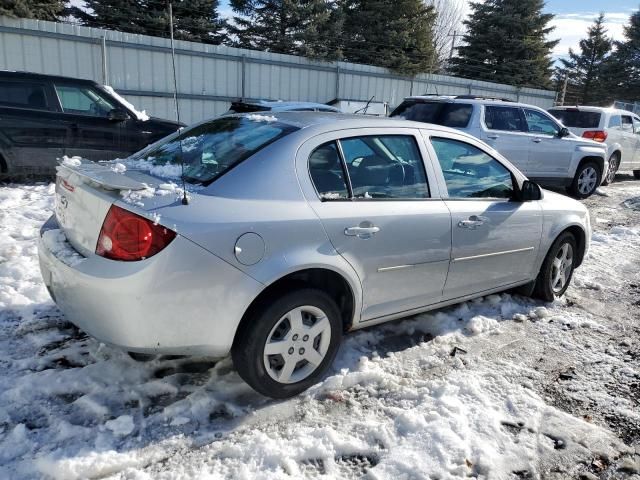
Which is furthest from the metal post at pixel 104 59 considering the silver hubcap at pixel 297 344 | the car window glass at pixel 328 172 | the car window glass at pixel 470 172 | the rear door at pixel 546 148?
the silver hubcap at pixel 297 344

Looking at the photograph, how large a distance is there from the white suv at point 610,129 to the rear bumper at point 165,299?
468 inches

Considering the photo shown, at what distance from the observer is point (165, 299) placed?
8.46 feet

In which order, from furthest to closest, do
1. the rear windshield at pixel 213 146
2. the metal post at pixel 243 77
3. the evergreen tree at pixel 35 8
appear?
the metal post at pixel 243 77 → the evergreen tree at pixel 35 8 → the rear windshield at pixel 213 146

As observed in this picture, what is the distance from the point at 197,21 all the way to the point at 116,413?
61.7ft

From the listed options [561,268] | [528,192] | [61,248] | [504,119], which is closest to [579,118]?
[504,119]

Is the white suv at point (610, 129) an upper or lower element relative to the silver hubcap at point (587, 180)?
upper

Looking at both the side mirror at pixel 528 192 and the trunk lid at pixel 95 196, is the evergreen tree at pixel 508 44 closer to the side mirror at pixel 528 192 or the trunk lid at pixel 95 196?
the side mirror at pixel 528 192

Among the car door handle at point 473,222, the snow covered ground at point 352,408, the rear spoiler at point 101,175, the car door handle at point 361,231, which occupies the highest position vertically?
the rear spoiler at point 101,175

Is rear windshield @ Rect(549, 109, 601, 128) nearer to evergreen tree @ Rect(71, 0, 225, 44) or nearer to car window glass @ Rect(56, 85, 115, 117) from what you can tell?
car window glass @ Rect(56, 85, 115, 117)

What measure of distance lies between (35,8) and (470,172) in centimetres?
1605

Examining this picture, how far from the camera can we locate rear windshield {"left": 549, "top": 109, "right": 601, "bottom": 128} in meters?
12.3

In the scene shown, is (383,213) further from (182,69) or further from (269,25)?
(269,25)

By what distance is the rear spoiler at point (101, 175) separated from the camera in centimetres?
275

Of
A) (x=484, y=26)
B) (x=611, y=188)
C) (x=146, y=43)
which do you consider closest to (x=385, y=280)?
(x=611, y=188)
